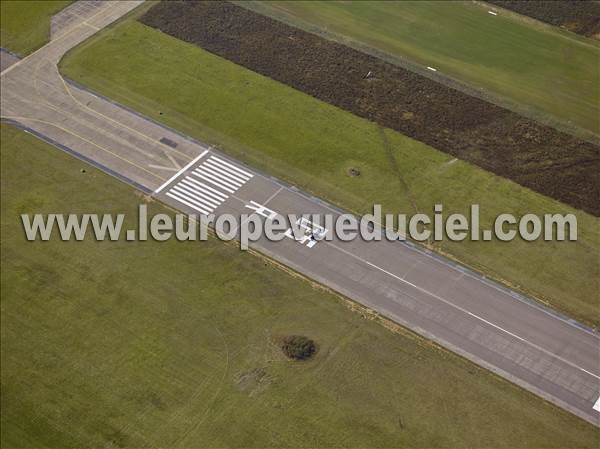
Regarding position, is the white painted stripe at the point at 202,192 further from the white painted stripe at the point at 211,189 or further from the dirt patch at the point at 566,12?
the dirt patch at the point at 566,12

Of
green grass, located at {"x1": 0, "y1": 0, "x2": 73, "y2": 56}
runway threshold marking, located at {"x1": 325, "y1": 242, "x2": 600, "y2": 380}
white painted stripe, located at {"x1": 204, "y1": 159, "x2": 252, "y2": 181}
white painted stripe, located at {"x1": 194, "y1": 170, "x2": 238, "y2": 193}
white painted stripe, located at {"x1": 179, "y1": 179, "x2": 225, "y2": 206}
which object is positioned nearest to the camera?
runway threshold marking, located at {"x1": 325, "y1": 242, "x2": 600, "y2": 380}

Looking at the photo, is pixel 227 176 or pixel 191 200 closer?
pixel 191 200

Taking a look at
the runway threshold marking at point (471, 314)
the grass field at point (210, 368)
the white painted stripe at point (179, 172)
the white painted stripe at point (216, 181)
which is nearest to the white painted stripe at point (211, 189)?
the white painted stripe at point (216, 181)

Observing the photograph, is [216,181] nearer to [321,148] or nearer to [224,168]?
[224,168]

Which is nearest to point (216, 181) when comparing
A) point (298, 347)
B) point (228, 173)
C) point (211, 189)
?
point (211, 189)

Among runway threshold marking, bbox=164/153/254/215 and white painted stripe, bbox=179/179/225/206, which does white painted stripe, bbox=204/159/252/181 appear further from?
white painted stripe, bbox=179/179/225/206

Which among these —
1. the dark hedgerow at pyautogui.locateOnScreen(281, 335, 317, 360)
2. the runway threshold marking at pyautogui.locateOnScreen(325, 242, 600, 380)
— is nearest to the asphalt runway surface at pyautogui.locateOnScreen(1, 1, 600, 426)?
the runway threshold marking at pyautogui.locateOnScreen(325, 242, 600, 380)
